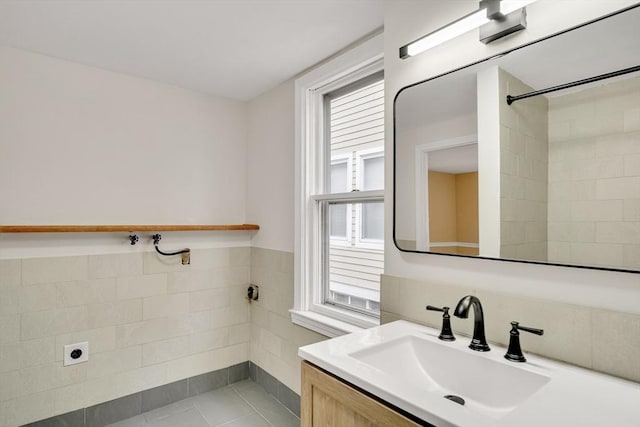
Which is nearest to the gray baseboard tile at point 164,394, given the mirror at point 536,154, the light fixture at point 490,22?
the mirror at point 536,154

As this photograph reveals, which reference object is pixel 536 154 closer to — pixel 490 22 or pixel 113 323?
pixel 490 22

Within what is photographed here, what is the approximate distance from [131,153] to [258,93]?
104 centimetres

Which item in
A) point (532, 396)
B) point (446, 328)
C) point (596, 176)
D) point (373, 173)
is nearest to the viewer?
point (532, 396)

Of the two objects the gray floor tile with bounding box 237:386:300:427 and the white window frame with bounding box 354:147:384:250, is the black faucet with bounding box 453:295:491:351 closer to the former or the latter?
the white window frame with bounding box 354:147:384:250

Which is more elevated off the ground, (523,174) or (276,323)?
(523,174)

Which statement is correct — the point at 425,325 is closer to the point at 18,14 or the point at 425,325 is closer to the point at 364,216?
the point at 364,216

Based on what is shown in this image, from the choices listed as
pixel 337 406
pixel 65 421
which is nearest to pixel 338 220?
pixel 337 406

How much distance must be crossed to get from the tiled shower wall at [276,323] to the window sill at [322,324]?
0.05 meters

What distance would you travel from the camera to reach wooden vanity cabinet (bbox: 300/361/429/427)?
93 centimetres

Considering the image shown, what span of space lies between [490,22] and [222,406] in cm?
266

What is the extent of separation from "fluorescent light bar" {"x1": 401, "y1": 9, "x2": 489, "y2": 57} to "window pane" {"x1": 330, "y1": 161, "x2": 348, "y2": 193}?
92 cm

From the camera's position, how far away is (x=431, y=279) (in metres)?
1.46

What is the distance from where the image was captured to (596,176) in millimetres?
1032

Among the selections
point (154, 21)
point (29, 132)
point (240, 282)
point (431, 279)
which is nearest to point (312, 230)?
point (240, 282)
